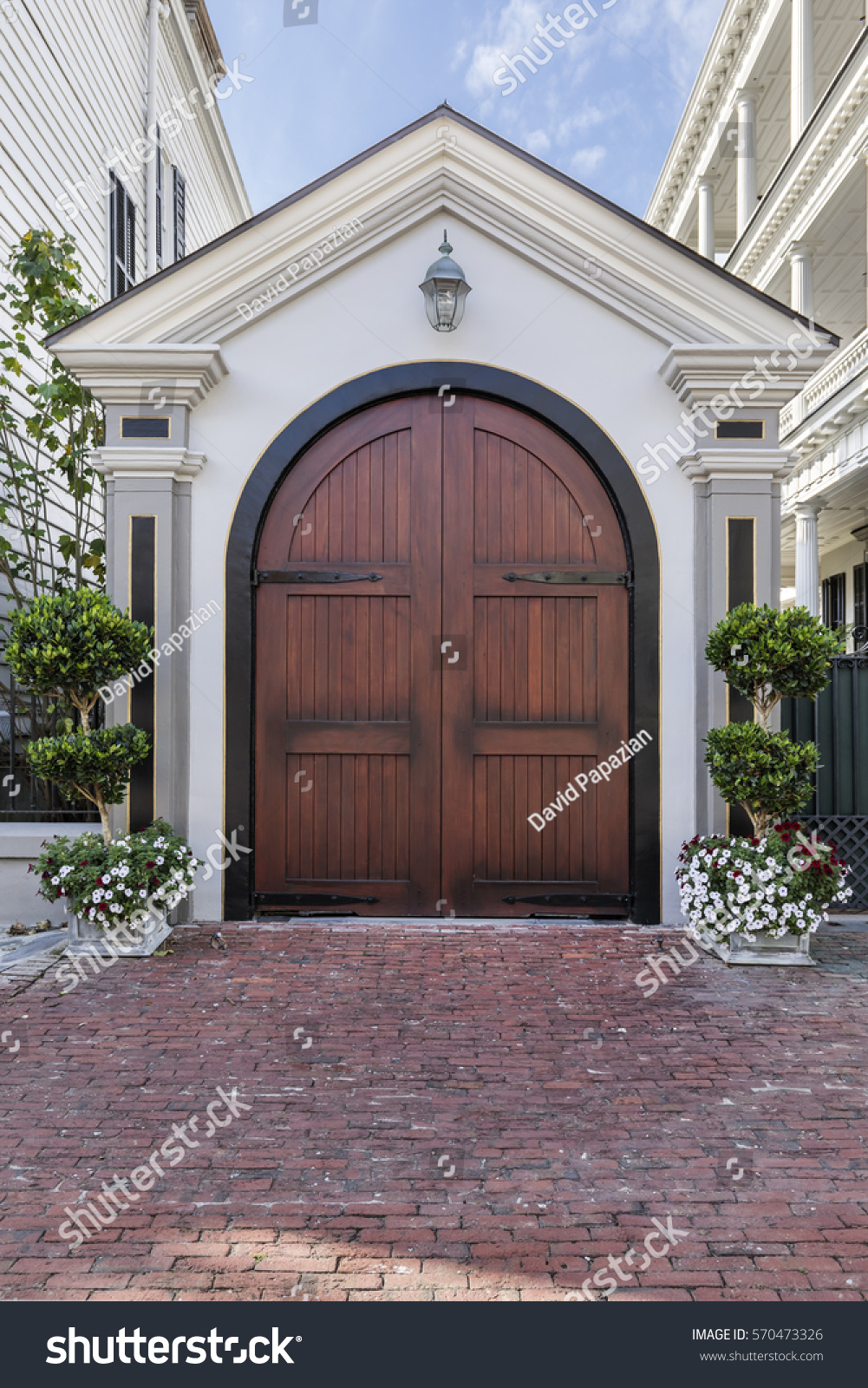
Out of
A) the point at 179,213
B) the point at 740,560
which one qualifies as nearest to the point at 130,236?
the point at 179,213

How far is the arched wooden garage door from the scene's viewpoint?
6074mm

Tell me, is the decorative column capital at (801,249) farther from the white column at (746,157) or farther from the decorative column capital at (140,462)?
the decorative column capital at (140,462)

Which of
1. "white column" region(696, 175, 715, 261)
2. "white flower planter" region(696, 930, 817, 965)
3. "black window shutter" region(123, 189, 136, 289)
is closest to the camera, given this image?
"white flower planter" region(696, 930, 817, 965)

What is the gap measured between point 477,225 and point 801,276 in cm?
1057

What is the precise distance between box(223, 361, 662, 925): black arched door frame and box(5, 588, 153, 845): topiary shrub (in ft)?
2.54

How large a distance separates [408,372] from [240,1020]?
429 cm

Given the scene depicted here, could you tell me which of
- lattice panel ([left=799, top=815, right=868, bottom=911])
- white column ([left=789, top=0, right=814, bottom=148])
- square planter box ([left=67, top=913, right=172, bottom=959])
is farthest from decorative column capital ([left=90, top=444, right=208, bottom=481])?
white column ([left=789, top=0, right=814, bottom=148])

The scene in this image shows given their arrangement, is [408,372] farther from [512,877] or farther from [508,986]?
[508,986]

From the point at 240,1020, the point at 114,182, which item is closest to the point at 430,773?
the point at 240,1020

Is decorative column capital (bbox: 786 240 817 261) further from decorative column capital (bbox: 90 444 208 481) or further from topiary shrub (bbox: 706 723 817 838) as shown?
decorative column capital (bbox: 90 444 208 481)

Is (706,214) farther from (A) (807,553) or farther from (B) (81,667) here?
(B) (81,667)

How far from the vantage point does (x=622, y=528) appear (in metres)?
6.13

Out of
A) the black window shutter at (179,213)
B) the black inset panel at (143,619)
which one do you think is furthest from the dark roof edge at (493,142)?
the black window shutter at (179,213)
